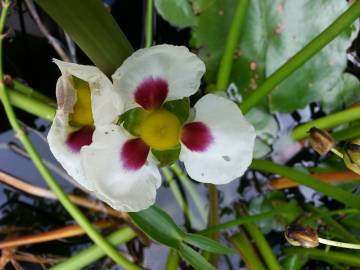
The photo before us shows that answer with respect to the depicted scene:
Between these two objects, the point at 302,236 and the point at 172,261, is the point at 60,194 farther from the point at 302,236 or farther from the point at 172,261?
the point at 302,236

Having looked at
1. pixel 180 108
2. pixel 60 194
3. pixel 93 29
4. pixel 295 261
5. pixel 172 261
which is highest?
pixel 93 29

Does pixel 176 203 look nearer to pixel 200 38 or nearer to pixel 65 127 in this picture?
pixel 200 38

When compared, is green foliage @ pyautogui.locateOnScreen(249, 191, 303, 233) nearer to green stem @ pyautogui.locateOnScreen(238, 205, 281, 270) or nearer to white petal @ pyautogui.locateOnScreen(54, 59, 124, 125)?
green stem @ pyautogui.locateOnScreen(238, 205, 281, 270)

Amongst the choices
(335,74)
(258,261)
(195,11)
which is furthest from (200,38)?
(258,261)

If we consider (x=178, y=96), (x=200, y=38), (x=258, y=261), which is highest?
(x=178, y=96)

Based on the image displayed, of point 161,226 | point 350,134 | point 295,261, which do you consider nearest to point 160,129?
point 161,226
